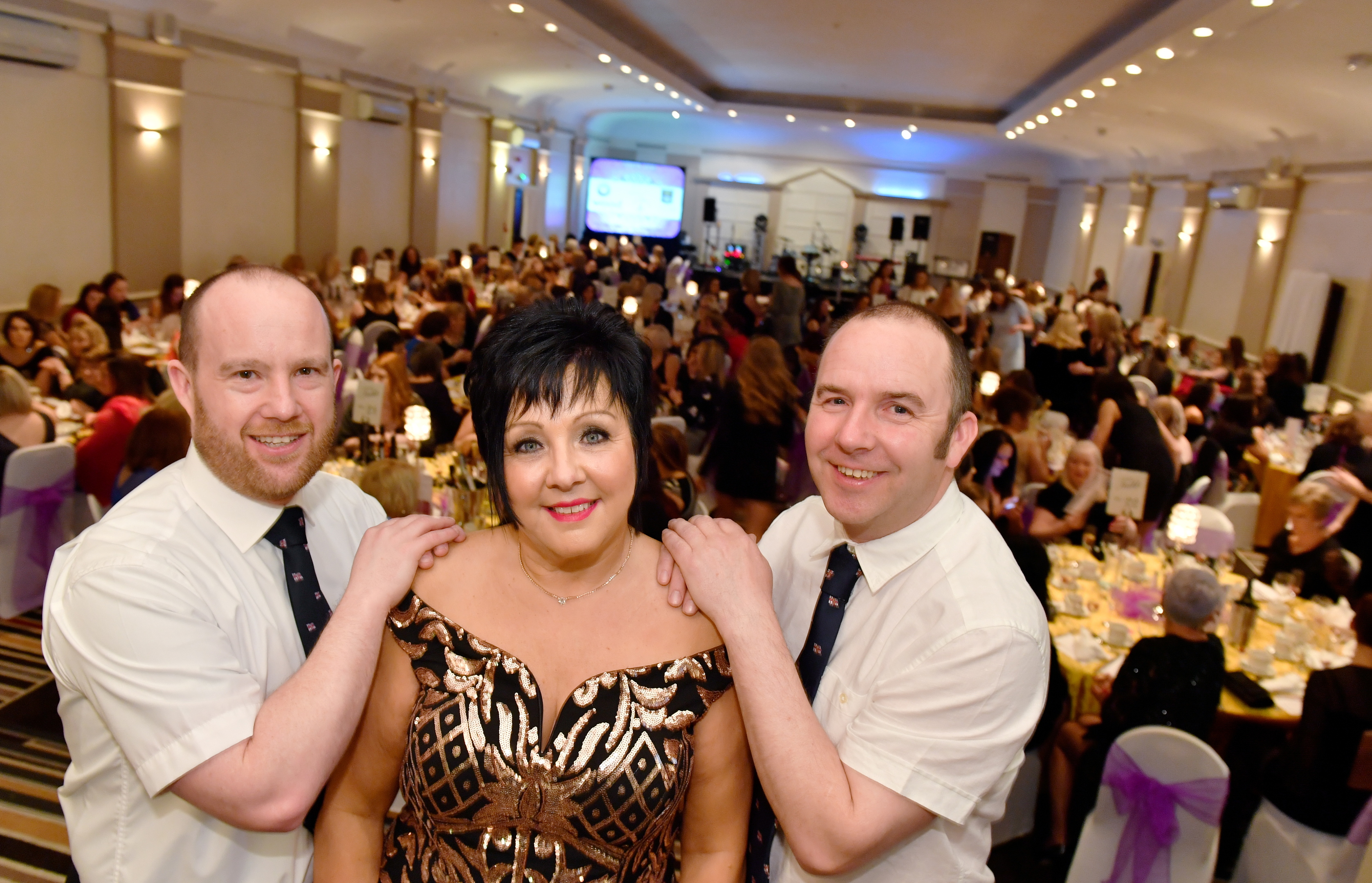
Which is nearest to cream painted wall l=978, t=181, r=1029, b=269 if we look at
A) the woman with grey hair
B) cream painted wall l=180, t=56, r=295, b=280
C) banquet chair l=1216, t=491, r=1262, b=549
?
cream painted wall l=180, t=56, r=295, b=280

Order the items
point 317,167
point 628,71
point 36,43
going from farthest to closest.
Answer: point 628,71 < point 317,167 < point 36,43

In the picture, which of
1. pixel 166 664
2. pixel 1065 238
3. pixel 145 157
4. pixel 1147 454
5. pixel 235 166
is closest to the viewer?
pixel 166 664

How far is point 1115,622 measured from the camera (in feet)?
13.6

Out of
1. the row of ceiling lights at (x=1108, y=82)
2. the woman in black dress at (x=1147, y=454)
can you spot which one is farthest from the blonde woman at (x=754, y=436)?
the row of ceiling lights at (x=1108, y=82)

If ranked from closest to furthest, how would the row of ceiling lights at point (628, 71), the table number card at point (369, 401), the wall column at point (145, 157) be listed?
1. the table number card at point (369, 401)
2. the wall column at point (145, 157)
3. the row of ceiling lights at point (628, 71)

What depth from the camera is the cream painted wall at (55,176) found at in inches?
304

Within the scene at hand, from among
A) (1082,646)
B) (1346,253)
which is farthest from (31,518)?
(1346,253)

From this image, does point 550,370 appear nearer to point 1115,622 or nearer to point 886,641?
point 886,641

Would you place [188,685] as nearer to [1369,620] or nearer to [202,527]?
[202,527]

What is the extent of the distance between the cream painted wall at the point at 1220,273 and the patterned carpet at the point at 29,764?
1480 centimetres

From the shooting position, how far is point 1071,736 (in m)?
3.77

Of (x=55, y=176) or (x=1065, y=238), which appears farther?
(x=1065, y=238)

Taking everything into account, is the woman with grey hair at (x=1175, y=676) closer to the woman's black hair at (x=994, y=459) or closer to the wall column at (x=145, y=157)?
the woman's black hair at (x=994, y=459)

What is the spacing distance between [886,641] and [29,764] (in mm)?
3820
